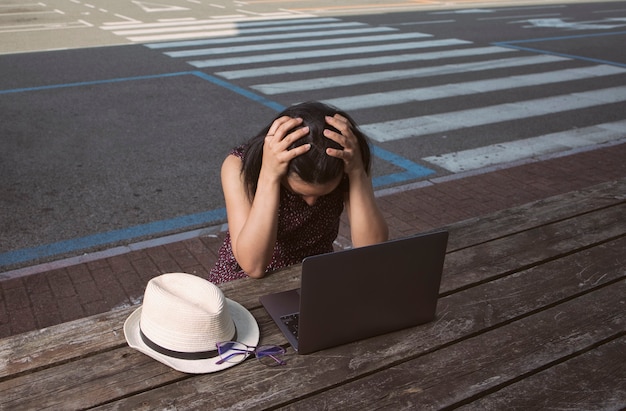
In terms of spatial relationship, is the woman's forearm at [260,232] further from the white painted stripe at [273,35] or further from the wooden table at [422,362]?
the white painted stripe at [273,35]

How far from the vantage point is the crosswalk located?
749 centimetres

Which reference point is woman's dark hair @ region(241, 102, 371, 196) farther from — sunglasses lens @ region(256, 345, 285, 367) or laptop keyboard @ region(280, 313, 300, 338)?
sunglasses lens @ region(256, 345, 285, 367)

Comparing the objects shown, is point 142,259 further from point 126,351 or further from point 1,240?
point 126,351

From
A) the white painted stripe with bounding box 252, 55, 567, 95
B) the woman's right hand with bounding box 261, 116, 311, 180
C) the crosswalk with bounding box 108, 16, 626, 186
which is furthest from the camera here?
the white painted stripe with bounding box 252, 55, 567, 95

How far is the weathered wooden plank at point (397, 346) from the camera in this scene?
1.74 meters

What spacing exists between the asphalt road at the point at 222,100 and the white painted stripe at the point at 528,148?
0.02 meters

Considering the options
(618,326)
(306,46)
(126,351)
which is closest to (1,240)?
(126,351)

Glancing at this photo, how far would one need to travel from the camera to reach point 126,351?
1.90 metres

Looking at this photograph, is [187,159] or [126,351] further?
[187,159]

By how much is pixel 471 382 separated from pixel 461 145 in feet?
18.1

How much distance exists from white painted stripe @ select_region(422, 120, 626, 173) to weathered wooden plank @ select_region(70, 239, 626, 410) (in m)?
4.06

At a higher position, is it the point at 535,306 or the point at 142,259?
the point at 535,306

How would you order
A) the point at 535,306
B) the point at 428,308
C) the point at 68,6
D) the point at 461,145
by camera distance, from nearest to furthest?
the point at 428,308
the point at 535,306
the point at 461,145
the point at 68,6

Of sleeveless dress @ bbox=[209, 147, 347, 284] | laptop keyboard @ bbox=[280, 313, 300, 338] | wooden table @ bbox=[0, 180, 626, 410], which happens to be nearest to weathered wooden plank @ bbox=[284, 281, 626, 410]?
wooden table @ bbox=[0, 180, 626, 410]
